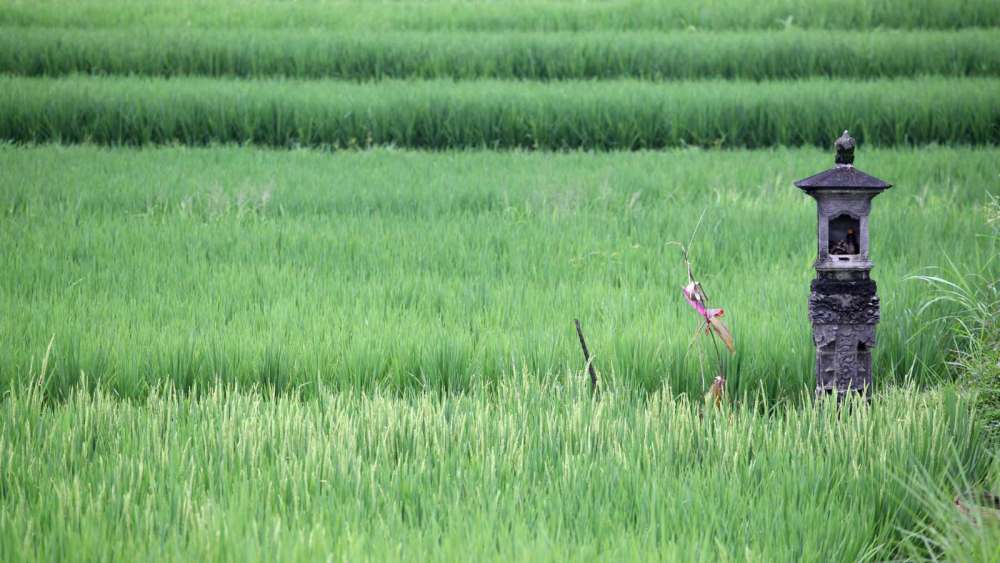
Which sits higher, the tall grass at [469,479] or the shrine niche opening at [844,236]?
the shrine niche opening at [844,236]

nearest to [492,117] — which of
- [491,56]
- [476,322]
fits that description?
[491,56]

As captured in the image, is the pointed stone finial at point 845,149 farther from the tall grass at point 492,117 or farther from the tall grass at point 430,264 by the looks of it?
the tall grass at point 492,117

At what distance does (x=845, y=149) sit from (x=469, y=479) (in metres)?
1.31

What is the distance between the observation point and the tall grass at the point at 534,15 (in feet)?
34.3

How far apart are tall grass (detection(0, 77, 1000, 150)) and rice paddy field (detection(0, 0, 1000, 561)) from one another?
0.09 ft

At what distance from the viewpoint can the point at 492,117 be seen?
7.59 meters

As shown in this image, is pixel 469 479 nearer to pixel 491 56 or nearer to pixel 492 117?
pixel 492 117

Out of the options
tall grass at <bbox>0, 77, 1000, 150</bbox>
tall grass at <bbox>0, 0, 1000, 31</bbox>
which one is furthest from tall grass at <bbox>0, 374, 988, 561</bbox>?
tall grass at <bbox>0, 0, 1000, 31</bbox>

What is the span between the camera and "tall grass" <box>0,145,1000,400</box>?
2727mm

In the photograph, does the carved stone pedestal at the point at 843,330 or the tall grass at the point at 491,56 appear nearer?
the carved stone pedestal at the point at 843,330

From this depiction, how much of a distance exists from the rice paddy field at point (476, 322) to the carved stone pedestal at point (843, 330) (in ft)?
0.34

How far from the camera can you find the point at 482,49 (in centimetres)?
928

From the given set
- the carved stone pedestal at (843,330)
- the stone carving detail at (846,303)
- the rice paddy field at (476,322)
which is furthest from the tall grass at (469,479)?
the stone carving detail at (846,303)

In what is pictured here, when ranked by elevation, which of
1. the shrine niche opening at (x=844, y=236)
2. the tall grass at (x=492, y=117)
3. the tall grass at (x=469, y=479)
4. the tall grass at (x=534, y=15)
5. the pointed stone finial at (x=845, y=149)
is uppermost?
the tall grass at (x=534, y=15)
